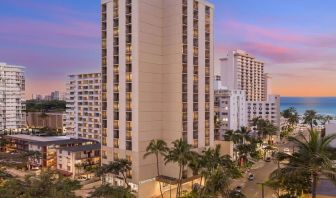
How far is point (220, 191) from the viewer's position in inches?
1614

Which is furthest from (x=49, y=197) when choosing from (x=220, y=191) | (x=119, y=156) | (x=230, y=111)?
(x=230, y=111)

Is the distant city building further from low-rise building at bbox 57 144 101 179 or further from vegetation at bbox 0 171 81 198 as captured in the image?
vegetation at bbox 0 171 81 198

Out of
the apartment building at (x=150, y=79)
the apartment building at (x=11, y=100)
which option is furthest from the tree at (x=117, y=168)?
the apartment building at (x=11, y=100)

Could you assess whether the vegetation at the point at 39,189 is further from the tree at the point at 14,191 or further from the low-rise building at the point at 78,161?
the low-rise building at the point at 78,161

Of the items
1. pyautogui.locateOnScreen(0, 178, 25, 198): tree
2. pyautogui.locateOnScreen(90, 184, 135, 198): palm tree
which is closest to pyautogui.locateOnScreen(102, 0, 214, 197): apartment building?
pyautogui.locateOnScreen(90, 184, 135, 198): palm tree

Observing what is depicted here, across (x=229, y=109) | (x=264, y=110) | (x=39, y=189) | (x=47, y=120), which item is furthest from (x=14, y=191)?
(x=47, y=120)

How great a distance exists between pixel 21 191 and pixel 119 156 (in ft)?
105

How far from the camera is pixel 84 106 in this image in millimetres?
124500

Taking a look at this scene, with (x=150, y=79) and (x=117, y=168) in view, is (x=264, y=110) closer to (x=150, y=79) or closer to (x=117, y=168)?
(x=150, y=79)

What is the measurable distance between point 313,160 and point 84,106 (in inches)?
4289

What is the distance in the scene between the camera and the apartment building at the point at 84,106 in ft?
395

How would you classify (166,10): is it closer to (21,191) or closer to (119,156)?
(119,156)

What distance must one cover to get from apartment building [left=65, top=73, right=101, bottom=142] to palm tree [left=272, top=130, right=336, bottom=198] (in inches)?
3896

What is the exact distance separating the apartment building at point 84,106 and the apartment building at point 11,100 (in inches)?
2339
